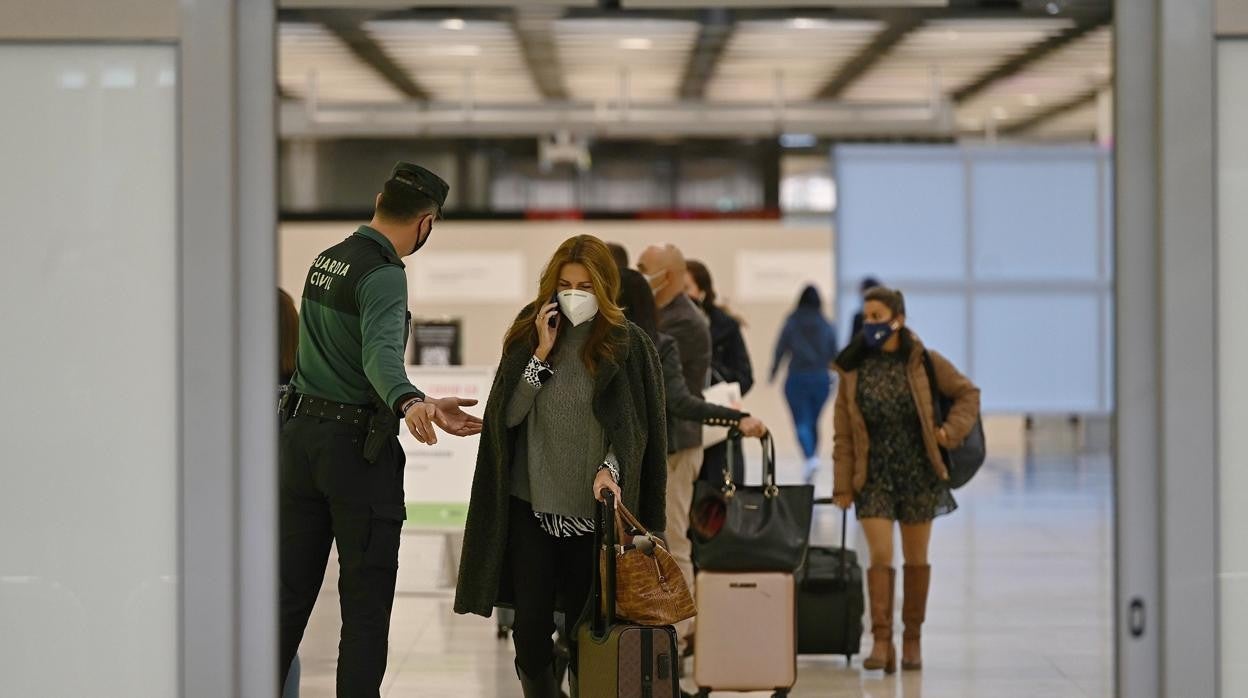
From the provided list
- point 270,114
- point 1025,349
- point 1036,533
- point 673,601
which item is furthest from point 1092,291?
point 270,114

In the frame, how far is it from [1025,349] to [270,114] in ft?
45.0

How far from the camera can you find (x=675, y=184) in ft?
67.8

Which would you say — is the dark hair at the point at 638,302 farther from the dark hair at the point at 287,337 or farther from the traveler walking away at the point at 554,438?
the dark hair at the point at 287,337

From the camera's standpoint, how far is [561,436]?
172 inches

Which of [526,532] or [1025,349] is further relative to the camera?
[1025,349]

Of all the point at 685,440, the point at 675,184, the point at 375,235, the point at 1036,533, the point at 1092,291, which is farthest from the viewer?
the point at 675,184

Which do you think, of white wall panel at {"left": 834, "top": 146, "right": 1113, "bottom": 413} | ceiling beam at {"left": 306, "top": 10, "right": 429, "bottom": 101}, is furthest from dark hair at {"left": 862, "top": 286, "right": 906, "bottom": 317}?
white wall panel at {"left": 834, "top": 146, "right": 1113, "bottom": 413}

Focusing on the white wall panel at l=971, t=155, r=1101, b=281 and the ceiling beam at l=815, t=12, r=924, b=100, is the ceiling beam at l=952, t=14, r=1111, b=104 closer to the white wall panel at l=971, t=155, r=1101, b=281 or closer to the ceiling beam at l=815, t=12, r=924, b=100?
the white wall panel at l=971, t=155, r=1101, b=281

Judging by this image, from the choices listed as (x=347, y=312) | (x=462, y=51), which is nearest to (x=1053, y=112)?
(x=462, y=51)

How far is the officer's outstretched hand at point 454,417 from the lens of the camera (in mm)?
3701

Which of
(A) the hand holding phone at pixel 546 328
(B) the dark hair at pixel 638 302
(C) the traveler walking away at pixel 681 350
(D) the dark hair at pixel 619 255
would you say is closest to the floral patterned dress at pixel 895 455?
(C) the traveler walking away at pixel 681 350

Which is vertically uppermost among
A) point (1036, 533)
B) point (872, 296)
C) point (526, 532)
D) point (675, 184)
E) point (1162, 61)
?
point (675, 184)

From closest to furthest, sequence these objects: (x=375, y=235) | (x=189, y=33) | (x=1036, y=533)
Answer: (x=189, y=33), (x=375, y=235), (x=1036, y=533)

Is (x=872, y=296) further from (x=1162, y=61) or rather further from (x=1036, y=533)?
(x=1036, y=533)
